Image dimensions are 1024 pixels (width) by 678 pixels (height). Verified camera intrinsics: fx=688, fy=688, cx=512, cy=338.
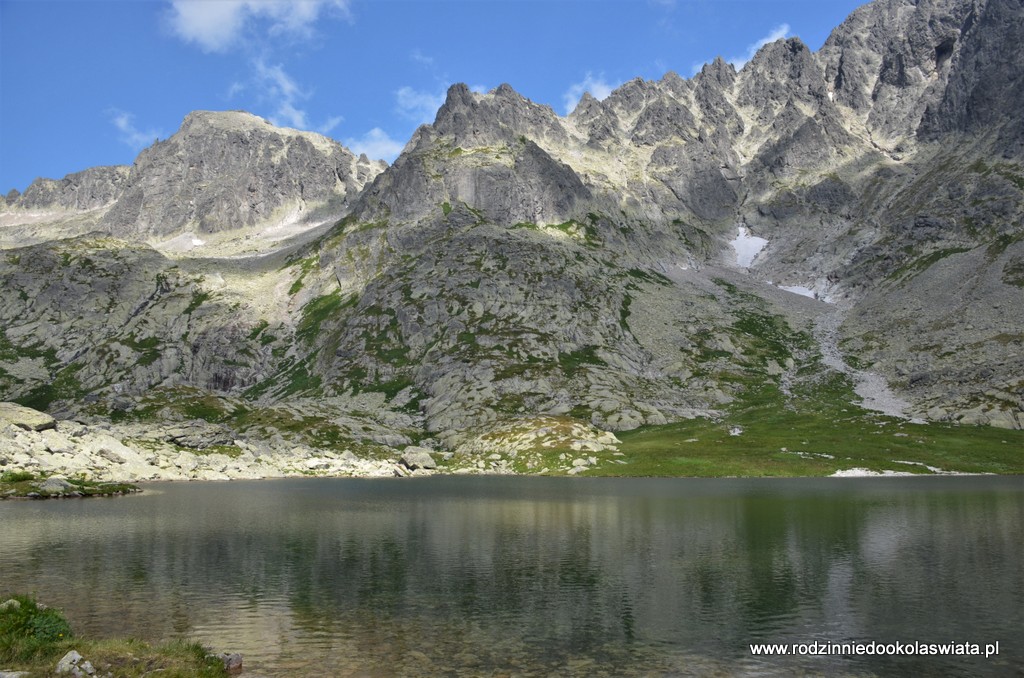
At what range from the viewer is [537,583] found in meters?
39.9

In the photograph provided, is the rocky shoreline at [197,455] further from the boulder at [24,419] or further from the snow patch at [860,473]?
the snow patch at [860,473]

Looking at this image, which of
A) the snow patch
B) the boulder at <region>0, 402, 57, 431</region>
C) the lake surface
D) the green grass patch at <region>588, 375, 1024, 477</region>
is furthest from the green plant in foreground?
the snow patch

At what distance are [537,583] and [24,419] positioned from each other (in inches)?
4221

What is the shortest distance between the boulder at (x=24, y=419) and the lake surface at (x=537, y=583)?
1488 inches

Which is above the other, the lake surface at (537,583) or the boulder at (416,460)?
the boulder at (416,460)

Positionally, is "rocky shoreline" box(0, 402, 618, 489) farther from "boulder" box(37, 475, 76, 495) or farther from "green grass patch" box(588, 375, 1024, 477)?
"green grass patch" box(588, 375, 1024, 477)

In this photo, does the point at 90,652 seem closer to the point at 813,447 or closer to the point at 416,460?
the point at 416,460

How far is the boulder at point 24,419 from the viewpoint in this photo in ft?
357

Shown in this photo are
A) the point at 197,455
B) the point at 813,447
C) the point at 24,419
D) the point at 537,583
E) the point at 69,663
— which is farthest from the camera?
the point at 813,447

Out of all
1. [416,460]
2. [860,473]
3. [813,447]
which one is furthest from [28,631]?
[813,447]

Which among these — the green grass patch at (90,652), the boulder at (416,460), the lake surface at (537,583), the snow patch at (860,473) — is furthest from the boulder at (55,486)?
the snow patch at (860,473)

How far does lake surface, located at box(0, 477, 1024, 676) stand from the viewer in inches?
1075

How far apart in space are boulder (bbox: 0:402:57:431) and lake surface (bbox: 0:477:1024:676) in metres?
37.8

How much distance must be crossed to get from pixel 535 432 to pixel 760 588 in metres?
132
